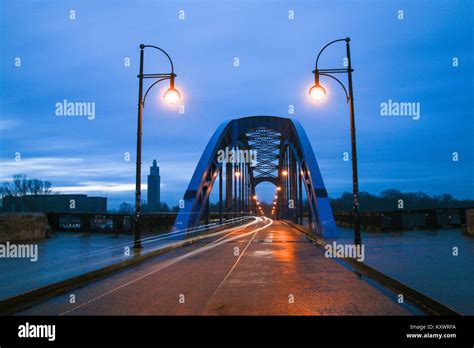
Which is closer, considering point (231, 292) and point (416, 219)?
point (231, 292)

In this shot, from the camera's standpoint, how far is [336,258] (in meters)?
14.0

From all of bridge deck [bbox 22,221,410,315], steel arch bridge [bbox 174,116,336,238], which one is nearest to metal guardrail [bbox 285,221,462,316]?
bridge deck [bbox 22,221,410,315]

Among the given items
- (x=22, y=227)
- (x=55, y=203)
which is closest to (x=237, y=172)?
(x=55, y=203)

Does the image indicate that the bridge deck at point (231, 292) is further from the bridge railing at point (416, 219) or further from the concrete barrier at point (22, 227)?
the bridge railing at point (416, 219)

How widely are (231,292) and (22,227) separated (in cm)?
1312

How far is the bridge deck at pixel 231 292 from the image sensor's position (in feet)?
22.0

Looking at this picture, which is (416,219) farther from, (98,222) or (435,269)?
(98,222)

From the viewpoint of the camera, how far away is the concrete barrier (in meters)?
16.7

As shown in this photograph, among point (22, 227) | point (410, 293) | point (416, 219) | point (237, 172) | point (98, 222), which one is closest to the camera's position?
point (410, 293)

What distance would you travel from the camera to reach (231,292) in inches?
321

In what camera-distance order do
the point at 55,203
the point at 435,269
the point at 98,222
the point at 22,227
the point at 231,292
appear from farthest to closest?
the point at 55,203, the point at 98,222, the point at 22,227, the point at 435,269, the point at 231,292

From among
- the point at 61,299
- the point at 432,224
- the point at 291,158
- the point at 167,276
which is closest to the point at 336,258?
the point at 167,276

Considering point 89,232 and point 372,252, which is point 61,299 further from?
point 89,232
